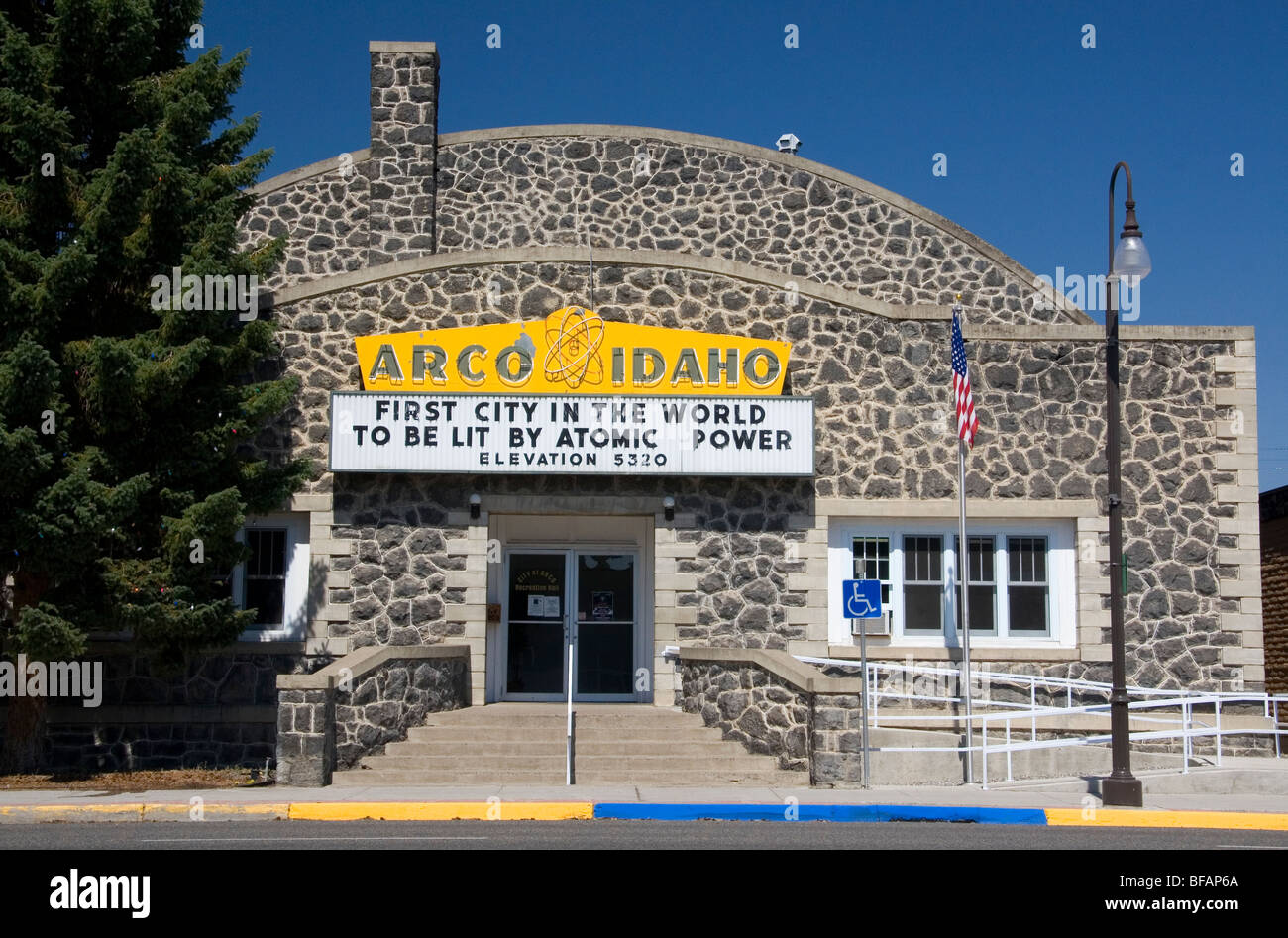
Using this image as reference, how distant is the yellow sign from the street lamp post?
4.62 m

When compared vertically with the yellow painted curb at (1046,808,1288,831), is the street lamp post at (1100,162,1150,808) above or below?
above

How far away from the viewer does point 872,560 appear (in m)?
18.8

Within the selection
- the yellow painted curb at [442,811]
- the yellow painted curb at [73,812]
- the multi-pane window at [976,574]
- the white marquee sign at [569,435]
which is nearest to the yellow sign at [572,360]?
the white marquee sign at [569,435]

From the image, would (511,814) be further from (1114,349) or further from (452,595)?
(1114,349)

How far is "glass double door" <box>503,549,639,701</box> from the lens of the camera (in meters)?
19.1

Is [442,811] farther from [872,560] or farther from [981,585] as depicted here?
[981,585]

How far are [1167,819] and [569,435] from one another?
8555 mm

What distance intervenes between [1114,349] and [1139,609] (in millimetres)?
4666

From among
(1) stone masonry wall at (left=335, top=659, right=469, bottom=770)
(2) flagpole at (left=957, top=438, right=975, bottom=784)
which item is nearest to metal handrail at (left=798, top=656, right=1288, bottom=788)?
(2) flagpole at (left=957, top=438, right=975, bottom=784)

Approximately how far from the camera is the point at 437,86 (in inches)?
892

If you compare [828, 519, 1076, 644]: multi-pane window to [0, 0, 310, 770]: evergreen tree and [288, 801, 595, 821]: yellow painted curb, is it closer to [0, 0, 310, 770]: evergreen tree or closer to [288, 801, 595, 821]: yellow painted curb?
[288, 801, 595, 821]: yellow painted curb

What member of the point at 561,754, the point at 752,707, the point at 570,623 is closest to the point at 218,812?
A: the point at 561,754

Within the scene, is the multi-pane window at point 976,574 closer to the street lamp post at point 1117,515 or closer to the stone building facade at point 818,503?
the stone building facade at point 818,503

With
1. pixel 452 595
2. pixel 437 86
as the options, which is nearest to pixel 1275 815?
pixel 452 595
